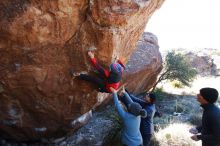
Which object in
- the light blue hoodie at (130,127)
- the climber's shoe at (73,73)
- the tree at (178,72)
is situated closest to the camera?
the light blue hoodie at (130,127)

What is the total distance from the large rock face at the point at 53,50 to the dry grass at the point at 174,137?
8.68 feet

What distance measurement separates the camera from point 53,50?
9164mm

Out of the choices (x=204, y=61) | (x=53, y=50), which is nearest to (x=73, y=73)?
(x=53, y=50)

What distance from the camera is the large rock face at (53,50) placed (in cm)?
845

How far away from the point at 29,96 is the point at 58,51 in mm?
1598

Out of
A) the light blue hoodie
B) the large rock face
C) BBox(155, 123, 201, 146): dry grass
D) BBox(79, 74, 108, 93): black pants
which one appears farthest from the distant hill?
the light blue hoodie

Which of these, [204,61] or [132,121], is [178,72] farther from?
[132,121]

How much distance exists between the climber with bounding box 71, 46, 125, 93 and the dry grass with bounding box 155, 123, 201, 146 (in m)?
3.54

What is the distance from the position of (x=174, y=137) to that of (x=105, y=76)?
4.10m

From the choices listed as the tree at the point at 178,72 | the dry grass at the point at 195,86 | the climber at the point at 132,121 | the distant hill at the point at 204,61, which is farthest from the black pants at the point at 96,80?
the distant hill at the point at 204,61

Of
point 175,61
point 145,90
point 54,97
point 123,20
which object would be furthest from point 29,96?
point 175,61

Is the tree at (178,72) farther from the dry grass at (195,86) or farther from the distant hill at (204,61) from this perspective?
the distant hill at (204,61)

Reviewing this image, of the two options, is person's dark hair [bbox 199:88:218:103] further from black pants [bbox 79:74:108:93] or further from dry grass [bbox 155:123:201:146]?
dry grass [bbox 155:123:201:146]

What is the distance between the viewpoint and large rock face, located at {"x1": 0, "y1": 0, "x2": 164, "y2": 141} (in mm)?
8445
